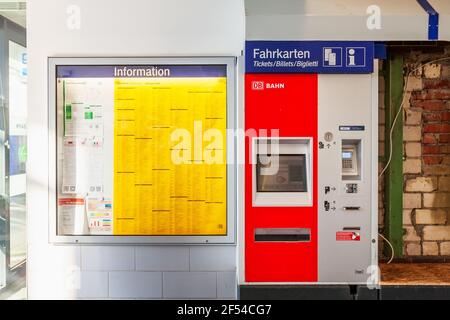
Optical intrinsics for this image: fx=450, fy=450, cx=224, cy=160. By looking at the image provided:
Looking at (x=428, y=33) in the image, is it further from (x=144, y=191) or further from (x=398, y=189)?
(x=144, y=191)

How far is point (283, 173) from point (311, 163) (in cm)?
19

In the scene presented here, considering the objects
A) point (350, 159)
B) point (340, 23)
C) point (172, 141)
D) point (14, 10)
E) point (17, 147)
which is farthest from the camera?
point (17, 147)

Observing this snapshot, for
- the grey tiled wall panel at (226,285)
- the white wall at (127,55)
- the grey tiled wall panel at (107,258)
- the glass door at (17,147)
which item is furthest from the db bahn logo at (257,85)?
the glass door at (17,147)

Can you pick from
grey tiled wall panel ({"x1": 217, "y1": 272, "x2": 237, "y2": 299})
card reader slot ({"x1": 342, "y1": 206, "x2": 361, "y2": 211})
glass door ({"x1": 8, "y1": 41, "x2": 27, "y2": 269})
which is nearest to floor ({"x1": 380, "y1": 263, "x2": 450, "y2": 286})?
card reader slot ({"x1": 342, "y1": 206, "x2": 361, "y2": 211})

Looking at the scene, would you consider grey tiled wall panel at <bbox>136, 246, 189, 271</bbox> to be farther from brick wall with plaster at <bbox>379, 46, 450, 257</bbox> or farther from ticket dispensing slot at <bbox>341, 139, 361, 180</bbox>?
brick wall with plaster at <bbox>379, 46, 450, 257</bbox>

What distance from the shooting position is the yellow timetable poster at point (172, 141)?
3266 mm

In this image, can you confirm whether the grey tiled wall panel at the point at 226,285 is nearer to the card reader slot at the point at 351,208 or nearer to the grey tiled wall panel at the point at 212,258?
the grey tiled wall panel at the point at 212,258

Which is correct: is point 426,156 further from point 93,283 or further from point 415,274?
point 93,283

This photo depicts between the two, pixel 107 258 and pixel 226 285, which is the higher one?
pixel 107 258

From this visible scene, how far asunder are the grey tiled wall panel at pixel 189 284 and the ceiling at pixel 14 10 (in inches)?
88.5

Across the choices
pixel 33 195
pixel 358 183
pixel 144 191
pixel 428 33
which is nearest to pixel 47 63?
pixel 33 195

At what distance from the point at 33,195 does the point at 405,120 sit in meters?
2.82

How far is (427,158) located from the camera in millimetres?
3344

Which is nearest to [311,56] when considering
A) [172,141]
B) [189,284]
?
[172,141]
